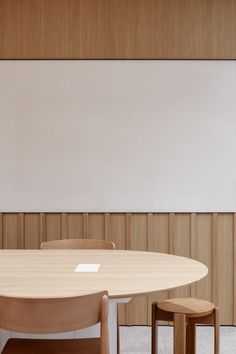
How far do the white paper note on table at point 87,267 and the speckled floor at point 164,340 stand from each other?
126cm

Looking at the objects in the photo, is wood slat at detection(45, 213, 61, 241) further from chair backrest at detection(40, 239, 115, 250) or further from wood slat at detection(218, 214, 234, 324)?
wood slat at detection(218, 214, 234, 324)

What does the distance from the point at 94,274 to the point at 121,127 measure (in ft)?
6.87

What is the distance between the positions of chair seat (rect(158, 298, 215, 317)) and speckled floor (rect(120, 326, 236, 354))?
0.75 meters

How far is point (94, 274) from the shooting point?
2.52 metres

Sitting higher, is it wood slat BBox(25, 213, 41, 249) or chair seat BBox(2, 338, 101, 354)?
wood slat BBox(25, 213, 41, 249)

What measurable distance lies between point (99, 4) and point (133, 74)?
0.72 metres

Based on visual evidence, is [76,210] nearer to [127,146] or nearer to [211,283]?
[127,146]

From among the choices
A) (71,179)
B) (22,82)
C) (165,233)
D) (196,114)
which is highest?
(22,82)

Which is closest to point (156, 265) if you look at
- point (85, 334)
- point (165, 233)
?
point (85, 334)

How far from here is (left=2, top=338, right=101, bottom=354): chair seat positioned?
2348 mm

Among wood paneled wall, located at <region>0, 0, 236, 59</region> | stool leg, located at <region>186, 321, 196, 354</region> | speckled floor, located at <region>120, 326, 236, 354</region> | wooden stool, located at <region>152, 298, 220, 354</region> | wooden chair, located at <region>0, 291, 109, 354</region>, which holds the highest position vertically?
wood paneled wall, located at <region>0, 0, 236, 59</region>

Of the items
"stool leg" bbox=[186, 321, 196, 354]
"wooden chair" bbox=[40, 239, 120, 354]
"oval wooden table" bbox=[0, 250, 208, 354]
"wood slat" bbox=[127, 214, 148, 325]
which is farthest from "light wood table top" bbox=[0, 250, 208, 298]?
"wood slat" bbox=[127, 214, 148, 325]

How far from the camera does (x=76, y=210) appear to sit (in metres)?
4.37

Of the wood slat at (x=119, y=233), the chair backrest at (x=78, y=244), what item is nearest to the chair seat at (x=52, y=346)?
the chair backrest at (x=78, y=244)
